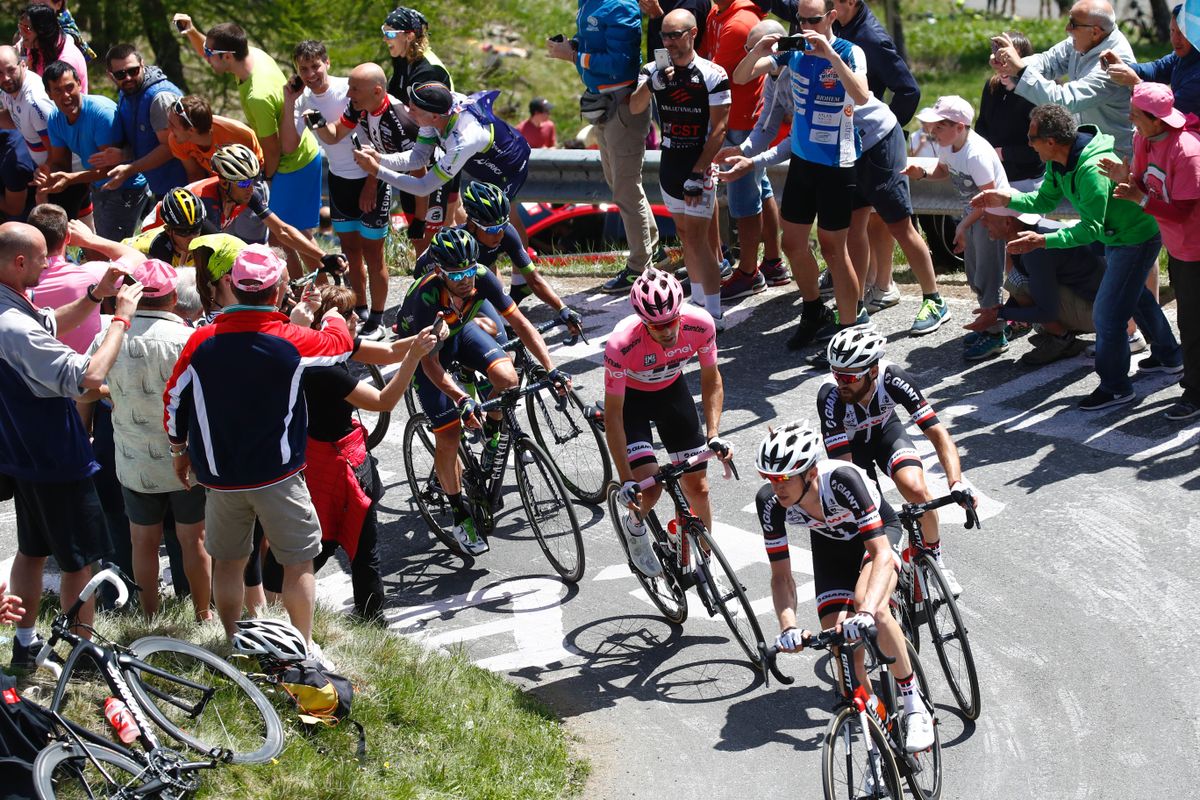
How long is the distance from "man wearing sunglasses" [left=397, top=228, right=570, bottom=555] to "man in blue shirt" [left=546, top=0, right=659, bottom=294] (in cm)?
347

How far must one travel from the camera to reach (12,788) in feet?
15.9

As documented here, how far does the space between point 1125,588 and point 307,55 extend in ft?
24.2

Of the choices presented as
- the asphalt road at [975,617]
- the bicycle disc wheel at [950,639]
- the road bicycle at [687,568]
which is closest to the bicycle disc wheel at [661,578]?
the road bicycle at [687,568]

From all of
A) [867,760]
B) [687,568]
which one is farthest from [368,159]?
[867,760]

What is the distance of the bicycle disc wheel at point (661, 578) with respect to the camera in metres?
7.63

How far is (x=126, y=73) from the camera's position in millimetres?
10578

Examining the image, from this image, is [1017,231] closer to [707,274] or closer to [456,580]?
[707,274]

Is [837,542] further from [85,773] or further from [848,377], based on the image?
[85,773]

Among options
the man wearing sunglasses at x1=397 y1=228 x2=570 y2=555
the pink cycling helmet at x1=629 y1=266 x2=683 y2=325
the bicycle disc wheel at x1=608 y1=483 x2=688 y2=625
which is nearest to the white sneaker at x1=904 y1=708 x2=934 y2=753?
the bicycle disc wheel at x1=608 y1=483 x2=688 y2=625

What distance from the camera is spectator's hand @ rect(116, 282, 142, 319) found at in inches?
253

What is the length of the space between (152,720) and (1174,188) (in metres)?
6.95

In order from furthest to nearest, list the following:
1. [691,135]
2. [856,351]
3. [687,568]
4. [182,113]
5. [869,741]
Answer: [691,135] → [182,113] → [687,568] → [856,351] → [869,741]

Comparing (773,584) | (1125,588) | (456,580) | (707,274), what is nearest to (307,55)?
(707,274)

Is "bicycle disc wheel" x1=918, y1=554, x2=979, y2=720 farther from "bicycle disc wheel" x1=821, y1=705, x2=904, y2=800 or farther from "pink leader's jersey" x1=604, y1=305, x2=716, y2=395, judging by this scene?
"pink leader's jersey" x1=604, y1=305, x2=716, y2=395
